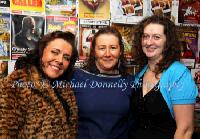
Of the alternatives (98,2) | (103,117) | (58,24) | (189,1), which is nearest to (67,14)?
(58,24)

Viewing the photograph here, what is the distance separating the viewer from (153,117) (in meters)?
1.79

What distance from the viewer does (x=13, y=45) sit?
6.52 feet

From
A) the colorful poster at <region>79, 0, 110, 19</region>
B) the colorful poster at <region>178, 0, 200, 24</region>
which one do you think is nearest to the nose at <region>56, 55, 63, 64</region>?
the colorful poster at <region>79, 0, 110, 19</region>

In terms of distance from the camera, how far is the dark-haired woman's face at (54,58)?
5.49 feet

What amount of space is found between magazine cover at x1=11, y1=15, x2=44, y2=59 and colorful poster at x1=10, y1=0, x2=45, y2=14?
30mm

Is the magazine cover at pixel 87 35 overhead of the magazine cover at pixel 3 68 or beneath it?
overhead

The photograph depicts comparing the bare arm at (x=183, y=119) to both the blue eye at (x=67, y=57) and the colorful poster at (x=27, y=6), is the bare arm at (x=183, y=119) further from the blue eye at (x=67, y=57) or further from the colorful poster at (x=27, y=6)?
the colorful poster at (x=27, y=6)

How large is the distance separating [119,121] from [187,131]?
362 millimetres

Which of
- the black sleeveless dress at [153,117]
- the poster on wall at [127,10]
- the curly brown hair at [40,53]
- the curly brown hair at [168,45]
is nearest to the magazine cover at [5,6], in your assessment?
the curly brown hair at [40,53]

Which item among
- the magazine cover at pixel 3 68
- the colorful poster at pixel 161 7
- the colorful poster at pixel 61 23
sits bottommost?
the magazine cover at pixel 3 68

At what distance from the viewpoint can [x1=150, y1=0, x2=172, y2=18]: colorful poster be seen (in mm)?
2305

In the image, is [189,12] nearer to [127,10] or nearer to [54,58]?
[127,10]

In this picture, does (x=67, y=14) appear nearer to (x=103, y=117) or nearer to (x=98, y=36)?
(x=98, y=36)

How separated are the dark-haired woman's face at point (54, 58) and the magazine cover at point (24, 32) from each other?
0.31 m
